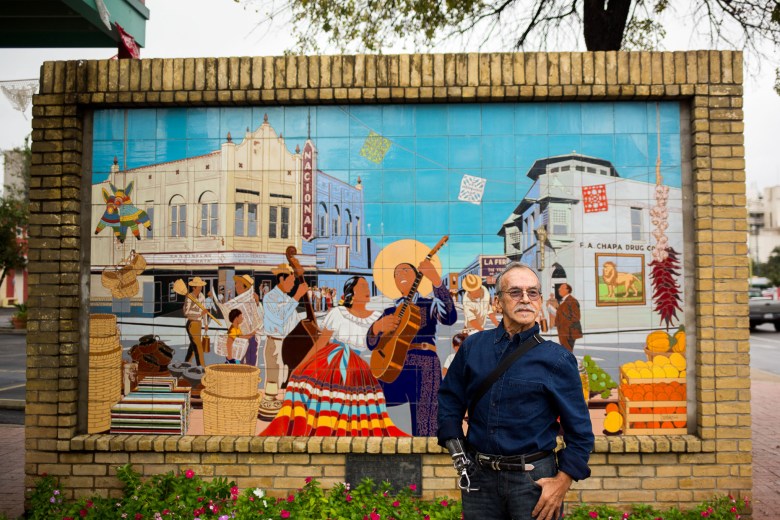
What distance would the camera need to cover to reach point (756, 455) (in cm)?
676

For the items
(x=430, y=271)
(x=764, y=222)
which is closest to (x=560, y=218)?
(x=430, y=271)

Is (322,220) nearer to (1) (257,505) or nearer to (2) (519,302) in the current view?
(1) (257,505)

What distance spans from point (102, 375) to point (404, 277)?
2.46 metres

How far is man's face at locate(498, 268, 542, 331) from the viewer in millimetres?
2805

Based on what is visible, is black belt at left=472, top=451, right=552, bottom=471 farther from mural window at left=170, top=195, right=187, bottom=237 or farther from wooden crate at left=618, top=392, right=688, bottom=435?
mural window at left=170, top=195, right=187, bottom=237

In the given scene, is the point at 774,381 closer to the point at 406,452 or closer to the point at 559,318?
the point at 559,318

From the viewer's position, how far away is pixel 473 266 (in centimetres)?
486

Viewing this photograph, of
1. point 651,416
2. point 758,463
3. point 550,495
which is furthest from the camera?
point 758,463

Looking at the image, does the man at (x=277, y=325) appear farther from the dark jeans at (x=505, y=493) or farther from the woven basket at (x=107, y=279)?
the dark jeans at (x=505, y=493)

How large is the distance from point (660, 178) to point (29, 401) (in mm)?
5109

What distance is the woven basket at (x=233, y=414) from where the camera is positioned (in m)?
4.82

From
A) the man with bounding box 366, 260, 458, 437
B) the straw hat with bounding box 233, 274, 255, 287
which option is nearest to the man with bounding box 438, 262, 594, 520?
the man with bounding box 366, 260, 458, 437

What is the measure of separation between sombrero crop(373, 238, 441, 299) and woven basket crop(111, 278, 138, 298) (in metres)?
1.89

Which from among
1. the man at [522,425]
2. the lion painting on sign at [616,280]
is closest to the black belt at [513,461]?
the man at [522,425]
